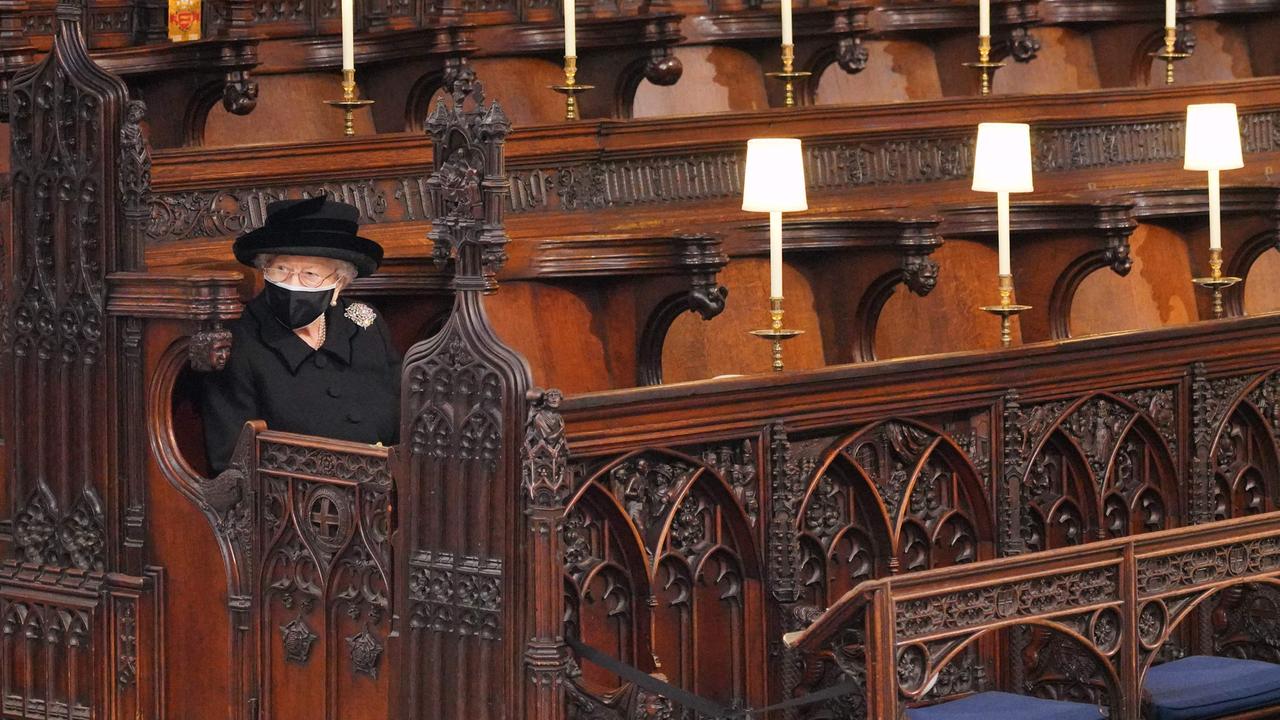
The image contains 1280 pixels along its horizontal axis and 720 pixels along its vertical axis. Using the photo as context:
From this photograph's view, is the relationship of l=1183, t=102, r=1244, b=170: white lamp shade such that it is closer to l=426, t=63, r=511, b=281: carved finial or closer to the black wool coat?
the black wool coat

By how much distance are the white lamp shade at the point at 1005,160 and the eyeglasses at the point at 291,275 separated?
1.63 metres

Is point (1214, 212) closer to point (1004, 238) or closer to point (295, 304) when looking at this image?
point (1004, 238)

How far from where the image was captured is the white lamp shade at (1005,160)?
5.44 metres

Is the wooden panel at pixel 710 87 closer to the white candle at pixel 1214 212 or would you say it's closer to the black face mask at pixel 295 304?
the white candle at pixel 1214 212

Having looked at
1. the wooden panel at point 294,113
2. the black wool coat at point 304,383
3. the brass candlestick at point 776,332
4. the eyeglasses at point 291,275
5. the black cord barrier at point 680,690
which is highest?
the wooden panel at point 294,113

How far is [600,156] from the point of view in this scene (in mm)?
6074

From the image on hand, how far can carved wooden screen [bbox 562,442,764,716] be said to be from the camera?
4098mm

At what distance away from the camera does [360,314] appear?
192 inches

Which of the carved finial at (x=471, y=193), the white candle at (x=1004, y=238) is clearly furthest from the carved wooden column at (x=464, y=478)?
the white candle at (x=1004, y=238)

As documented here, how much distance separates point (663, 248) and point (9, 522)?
1526 mm

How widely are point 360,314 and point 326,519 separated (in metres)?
0.67

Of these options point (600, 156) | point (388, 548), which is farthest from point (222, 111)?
point (388, 548)

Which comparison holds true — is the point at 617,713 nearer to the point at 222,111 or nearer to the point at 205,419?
the point at 205,419

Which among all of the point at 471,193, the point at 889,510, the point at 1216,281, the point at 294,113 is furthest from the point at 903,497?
the point at 294,113
